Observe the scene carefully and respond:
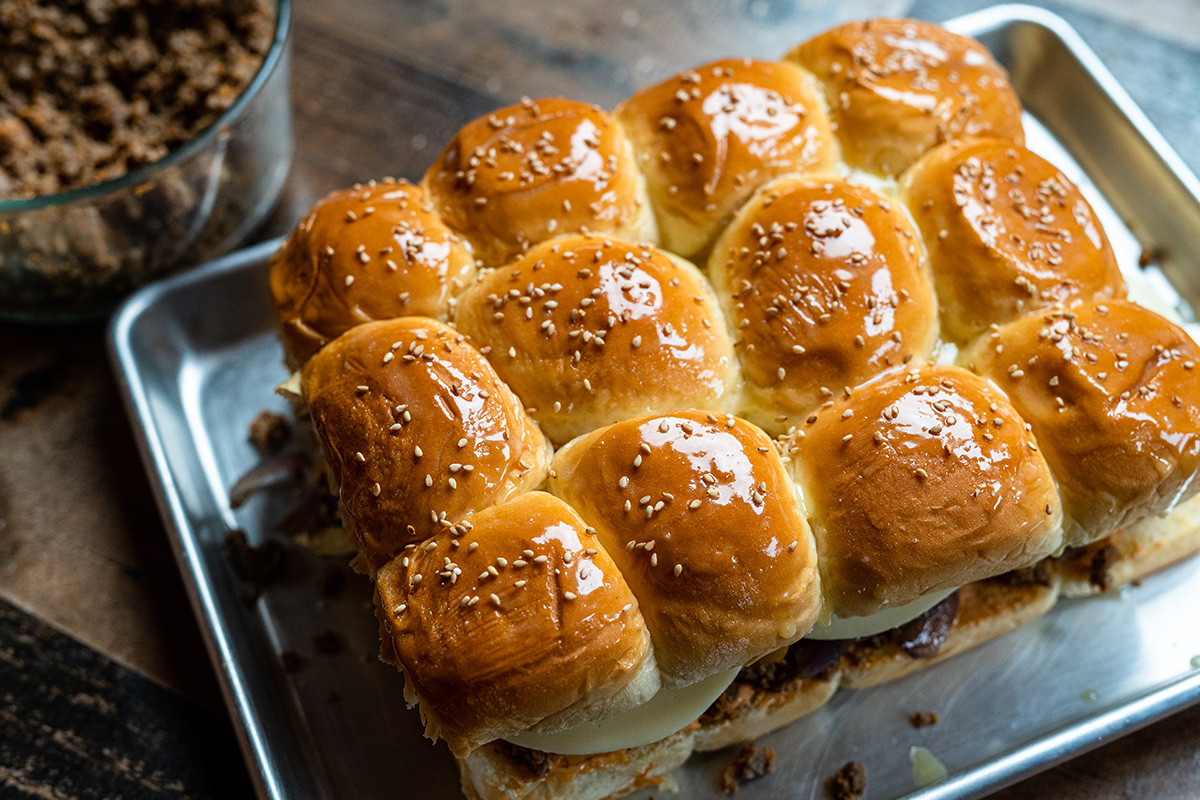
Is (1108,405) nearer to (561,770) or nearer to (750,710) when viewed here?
(750,710)

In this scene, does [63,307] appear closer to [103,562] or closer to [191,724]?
[103,562]

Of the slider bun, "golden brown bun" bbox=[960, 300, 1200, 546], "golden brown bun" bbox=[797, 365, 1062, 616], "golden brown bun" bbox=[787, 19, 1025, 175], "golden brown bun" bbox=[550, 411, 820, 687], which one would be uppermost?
"golden brown bun" bbox=[787, 19, 1025, 175]

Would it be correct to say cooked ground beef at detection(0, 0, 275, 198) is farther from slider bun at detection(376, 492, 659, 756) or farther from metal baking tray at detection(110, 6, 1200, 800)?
slider bun at detection(376, 492, 659, 756)

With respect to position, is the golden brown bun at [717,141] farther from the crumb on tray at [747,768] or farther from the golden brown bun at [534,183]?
the crumb on tray at [747,768]

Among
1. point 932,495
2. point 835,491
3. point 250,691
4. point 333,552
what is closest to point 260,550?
point 333,552

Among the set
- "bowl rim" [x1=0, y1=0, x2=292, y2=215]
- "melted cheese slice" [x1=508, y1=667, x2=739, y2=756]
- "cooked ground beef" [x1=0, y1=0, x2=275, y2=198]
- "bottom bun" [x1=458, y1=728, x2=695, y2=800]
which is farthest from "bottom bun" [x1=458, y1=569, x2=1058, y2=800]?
"cooked ground beef" [x1=0, y1=0, x2=275, y2=198]

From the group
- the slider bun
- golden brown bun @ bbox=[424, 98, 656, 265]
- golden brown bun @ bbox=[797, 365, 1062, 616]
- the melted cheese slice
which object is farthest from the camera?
golden brown bun @ bbox=[424, 98, 656, 265]

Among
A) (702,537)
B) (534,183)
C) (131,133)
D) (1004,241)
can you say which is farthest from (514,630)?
(131,133)
